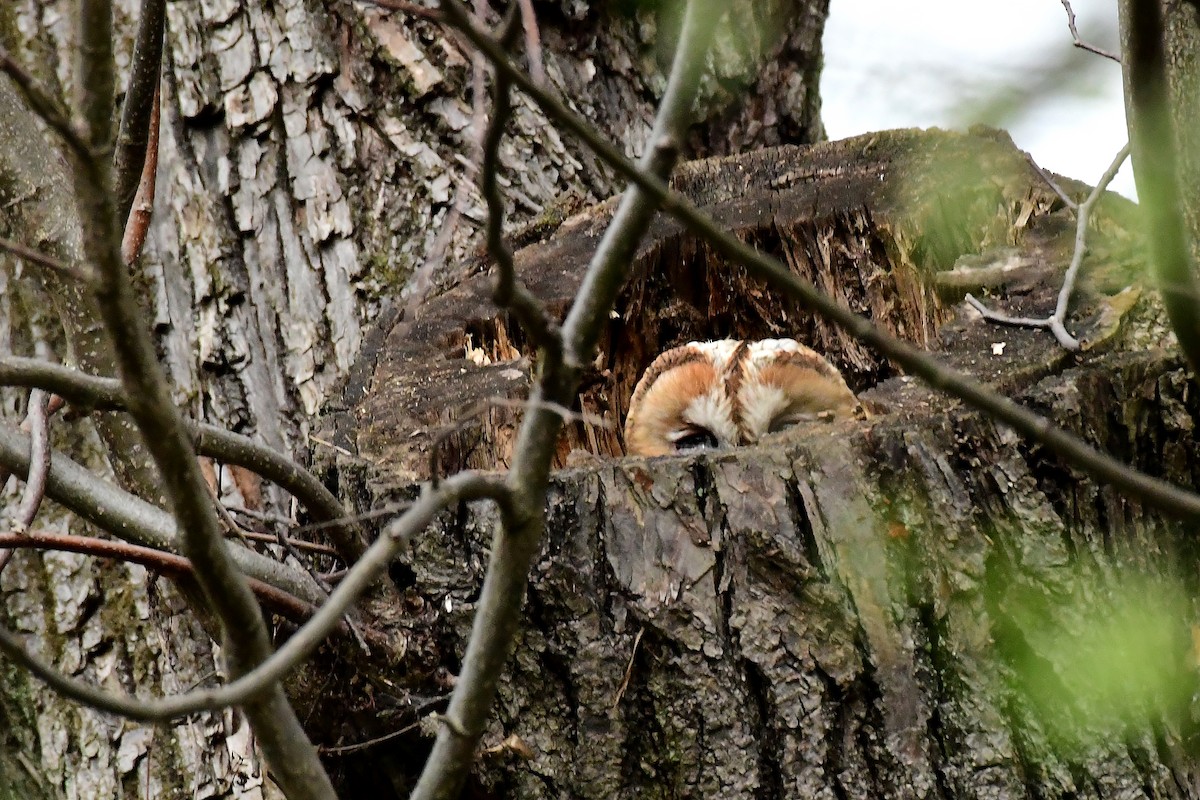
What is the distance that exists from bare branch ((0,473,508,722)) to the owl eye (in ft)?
5.61

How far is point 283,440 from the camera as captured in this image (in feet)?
10.7

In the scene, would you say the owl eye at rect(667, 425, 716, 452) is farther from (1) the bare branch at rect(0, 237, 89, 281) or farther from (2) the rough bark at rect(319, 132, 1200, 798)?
(1) the bare branch at rect(0, 237, 89, 281)

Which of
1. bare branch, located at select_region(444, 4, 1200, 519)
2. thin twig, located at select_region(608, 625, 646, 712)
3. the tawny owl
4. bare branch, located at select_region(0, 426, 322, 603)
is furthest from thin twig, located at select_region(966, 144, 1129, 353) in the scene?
bare branch, located at select_region(0, 426, 322, 603)

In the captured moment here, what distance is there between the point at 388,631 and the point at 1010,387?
1.14m

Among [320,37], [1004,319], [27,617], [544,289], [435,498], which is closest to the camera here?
[435,498]

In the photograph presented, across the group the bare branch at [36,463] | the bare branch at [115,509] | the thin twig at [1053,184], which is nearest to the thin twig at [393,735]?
the bare branch at [115,509]

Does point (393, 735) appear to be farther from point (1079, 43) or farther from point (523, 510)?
point (1079, 43)

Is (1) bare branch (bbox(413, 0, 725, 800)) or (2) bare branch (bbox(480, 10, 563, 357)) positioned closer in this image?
(2) bare branch (bbox(480, 10, 563, 357))

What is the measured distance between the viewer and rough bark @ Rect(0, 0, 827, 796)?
10.5ft

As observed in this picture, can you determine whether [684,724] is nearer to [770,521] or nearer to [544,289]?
[770,521]

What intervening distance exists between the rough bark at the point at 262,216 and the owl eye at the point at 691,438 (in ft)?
2.35

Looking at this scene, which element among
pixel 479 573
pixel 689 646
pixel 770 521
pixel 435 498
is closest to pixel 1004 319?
pixel 770 521

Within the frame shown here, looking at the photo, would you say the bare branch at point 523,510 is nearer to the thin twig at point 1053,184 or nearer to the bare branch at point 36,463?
the bare branch at point 36,463

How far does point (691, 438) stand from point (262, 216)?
146cm
